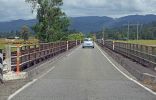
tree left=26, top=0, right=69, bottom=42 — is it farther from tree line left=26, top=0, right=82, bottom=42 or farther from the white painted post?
the white painted post

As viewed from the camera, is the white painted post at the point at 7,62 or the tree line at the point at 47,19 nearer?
the white painted post at the point at 7,62

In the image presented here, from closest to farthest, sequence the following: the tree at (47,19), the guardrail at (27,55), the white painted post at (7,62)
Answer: the white painted post at (7,62) < the guardrail at (27,55) < the tree at (47,19)

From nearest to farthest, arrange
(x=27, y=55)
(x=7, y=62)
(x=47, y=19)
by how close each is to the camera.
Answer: (x=7, y=62) → (x=27, y=55) → (x=47, y=19)

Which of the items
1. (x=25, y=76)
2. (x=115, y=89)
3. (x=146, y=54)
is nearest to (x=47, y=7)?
(x=146, y=54)

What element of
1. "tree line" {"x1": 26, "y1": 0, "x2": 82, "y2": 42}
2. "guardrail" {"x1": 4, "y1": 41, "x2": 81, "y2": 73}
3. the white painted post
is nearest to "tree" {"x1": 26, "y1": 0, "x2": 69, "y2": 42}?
"tree line" {"x1": 26, "y1": 0, "x2": 82, "y2": 42}

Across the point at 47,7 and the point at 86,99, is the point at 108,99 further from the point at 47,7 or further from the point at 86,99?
the point at 47,7

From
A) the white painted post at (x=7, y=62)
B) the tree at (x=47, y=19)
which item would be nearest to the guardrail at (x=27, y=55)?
the white painted post at (x=7, y=62)

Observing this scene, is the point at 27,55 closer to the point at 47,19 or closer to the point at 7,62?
the point at 7,62

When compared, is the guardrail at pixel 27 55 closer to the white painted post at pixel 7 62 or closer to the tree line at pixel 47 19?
the white painted post at pixel 7 62

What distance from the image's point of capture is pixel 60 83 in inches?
698

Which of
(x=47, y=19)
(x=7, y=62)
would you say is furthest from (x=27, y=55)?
(x=47, y=19)

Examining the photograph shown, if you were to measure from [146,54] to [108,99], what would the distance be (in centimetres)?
1297

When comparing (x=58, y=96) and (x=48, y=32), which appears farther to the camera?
(x=48, y=32)

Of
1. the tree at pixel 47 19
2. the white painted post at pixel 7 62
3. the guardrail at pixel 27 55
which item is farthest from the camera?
the tree at pixel 47 19
